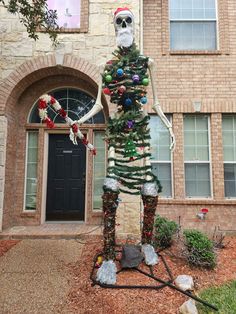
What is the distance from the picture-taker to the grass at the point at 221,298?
2.68 meters

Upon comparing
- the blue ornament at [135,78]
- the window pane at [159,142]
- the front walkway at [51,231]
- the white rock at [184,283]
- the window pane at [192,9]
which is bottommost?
the white rock at [184,283]

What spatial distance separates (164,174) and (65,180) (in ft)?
7.93

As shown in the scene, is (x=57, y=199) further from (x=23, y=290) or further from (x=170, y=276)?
(x=170, y=276)

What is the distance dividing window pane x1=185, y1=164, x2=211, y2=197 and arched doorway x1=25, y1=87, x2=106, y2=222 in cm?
203

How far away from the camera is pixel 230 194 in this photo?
6.13m

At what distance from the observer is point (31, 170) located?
627 cm

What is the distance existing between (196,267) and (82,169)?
358 cm

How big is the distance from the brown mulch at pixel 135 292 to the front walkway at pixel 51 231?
4.02 feet

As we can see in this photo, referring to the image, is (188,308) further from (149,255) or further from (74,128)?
(74,128)

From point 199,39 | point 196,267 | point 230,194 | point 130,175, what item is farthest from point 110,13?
point 196,267

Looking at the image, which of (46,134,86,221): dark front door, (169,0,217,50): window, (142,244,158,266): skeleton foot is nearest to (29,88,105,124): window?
(46,134,86,221): dark front door

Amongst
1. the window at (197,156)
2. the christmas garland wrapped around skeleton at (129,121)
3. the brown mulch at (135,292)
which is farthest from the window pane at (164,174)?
the christmas garland wrapped around skeleton at (129,121)

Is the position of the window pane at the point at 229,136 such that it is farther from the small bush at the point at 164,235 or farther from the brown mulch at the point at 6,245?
the brown mulch at the point at 6,245

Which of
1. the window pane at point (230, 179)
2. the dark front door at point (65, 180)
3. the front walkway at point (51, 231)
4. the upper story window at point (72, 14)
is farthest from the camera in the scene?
the dark front door at point (65, 180)
